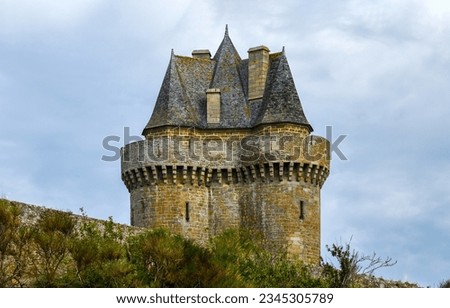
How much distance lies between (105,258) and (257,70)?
73.0 feet

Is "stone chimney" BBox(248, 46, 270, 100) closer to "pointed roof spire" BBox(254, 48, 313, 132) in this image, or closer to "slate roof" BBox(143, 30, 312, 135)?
"slate roof" BBox(143, 30, 312, 135)

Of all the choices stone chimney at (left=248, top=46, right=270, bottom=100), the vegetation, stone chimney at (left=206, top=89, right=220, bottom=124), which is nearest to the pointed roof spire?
stone chimney at (left=248, top=46, right=270, bottom=100)

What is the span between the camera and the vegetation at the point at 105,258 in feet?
102

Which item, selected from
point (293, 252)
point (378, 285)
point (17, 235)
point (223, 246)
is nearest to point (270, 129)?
point (293, 252)

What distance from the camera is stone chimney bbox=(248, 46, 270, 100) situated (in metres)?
52.7

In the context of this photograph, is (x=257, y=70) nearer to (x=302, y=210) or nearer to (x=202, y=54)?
(x=202, y=54)

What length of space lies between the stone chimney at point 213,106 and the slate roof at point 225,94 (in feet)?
0.76

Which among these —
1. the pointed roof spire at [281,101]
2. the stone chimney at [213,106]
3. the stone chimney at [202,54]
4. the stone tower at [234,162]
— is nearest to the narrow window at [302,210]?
the stone tower at [234,162]

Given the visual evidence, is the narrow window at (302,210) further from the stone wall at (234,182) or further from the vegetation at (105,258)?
the vegetation at (105,258)

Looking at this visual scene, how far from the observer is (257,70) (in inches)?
2084

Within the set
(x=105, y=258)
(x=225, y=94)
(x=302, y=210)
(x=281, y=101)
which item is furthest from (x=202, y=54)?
(x=105, y=258)

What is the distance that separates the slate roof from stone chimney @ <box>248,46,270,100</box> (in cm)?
22

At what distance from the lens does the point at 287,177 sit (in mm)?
50594

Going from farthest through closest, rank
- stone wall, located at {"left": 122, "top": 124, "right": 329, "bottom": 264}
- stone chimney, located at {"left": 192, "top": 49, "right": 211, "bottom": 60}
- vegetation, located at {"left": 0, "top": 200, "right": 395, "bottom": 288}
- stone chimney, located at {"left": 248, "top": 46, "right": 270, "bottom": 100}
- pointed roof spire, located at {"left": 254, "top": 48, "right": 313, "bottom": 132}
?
stone chimney, located at {"left": 192, "top": 49, "right": 211, "bottom": 60}
stone chimney, located at {"left": 248, "top": 46, "right": 270, "bottom": 100}
pointed roof spire, located at {"left": 254, "top": 48, "right": 313, "bottom": 132}
stone wall, located at {"left": 122, "top": 124, "right": 329, "bottom": 264}
vegetation, located at {"left": 0, "top": 200, "right": 395, "bottom": 288}
